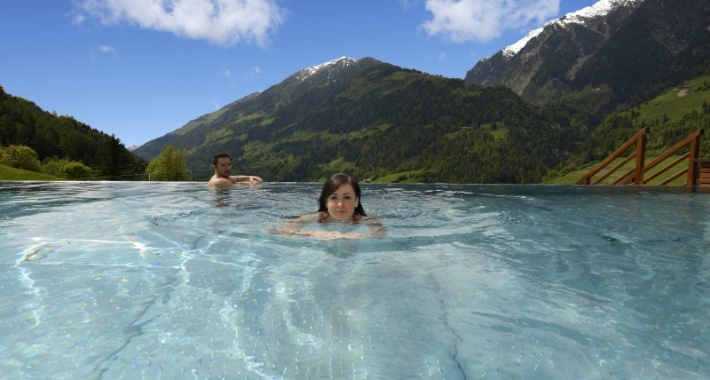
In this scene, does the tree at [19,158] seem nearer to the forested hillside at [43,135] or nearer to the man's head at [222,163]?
the forested hillside at [43,135]

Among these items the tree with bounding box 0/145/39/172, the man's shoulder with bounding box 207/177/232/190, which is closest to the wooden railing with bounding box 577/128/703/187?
the man's shoulder with bounding box 207/177/232/190

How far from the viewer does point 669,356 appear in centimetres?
239

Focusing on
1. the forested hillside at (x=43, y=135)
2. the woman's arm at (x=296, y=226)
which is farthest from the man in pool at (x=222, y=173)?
the forested hillside at (x=43, y=135)

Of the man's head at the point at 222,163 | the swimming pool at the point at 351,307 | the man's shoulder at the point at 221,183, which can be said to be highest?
the man's head at the point at 222,163

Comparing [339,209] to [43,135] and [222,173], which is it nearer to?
[222,173]

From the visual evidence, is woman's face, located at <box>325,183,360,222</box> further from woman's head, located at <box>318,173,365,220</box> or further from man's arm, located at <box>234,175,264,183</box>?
man's arm, located at <box>234,175,264,183</box>

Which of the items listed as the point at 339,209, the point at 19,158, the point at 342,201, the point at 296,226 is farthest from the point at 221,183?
the point at 19,158

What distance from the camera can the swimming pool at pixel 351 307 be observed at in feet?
7.48

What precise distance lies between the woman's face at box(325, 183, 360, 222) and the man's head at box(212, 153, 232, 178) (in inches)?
358

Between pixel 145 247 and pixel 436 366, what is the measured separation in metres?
4.53

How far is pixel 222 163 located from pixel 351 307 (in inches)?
521

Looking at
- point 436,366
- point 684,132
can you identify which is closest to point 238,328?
point 436,366

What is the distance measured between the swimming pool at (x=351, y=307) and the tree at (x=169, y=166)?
68554mm

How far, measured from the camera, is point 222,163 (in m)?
15.3
